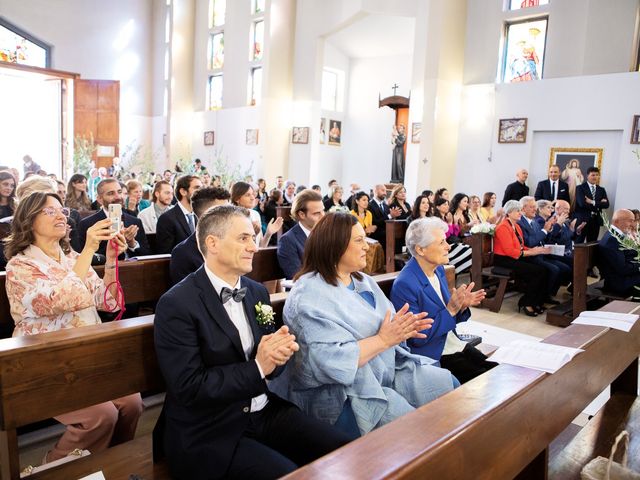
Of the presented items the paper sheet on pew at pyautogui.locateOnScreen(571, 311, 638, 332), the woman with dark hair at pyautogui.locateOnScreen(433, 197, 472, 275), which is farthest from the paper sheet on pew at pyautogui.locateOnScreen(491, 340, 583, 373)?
the woman with dark hair at pyautogui.locateOnScreen(433, 197, 472, 275)

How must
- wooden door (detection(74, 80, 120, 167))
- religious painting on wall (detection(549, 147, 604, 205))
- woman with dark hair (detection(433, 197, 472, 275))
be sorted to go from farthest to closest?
wooden door (detection(74, 80, 120, 167)), religious painting on wall (detection(549, 147, 604, 205)), woman with dark hair (detection(433, 197, 472, 275))

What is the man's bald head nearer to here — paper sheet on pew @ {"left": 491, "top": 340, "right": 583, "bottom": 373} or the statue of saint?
paper sheet on pew @ {"left": 491, "top": 340, "right": 583, "bottom": 373}

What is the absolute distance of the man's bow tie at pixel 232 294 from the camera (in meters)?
1.95

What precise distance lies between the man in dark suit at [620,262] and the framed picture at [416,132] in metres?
6.83

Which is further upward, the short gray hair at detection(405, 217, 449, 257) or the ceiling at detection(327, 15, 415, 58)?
the ceiling at detection(327, 15, 415, 58)

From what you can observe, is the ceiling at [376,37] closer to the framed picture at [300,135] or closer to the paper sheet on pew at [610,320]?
the framed picture at [300,135]

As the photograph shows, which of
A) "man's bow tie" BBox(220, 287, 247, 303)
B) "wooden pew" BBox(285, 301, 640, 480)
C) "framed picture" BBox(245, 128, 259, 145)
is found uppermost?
"framed picture" BBox(245, 128, 259, 145)

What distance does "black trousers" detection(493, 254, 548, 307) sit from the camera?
630 cm

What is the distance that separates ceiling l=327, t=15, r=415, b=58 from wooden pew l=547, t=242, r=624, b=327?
10.3 metres

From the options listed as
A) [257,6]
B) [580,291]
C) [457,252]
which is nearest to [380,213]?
[457,252]

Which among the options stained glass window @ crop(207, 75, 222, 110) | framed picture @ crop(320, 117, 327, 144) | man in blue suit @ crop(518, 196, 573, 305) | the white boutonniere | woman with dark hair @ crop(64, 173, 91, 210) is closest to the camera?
the white boutonniere

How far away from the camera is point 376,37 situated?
1570 cm

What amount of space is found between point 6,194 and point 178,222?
1.95 m

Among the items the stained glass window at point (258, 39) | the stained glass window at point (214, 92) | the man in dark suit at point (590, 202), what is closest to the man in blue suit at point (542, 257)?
the man in dark suit at point (590, 202)
